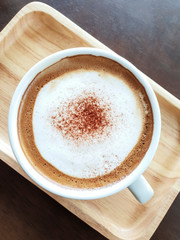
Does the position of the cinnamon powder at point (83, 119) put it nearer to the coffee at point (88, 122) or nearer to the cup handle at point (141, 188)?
the coffee at point (88, 122)

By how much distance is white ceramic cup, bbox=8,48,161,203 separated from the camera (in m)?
0.90

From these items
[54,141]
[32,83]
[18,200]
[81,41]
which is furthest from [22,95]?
[18,200]

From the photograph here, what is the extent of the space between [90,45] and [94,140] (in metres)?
0.36

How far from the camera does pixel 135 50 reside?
122cm

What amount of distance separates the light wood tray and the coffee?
0.14 metres

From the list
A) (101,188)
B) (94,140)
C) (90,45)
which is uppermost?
(90,45)

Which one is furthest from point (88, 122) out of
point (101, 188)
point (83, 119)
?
point (101, 188)

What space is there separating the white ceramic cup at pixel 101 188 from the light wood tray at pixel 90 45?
14cm

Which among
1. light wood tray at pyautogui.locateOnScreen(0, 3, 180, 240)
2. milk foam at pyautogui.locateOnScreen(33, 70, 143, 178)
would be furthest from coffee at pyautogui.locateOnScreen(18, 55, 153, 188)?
light wood tray at pyautogui.locateOnScreen(0, 3, 180, 240)

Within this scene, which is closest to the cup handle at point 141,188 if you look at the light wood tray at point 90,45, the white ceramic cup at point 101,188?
the white ceramic cup at point 101,188

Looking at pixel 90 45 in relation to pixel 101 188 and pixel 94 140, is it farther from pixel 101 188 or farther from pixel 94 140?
pixel 101 188

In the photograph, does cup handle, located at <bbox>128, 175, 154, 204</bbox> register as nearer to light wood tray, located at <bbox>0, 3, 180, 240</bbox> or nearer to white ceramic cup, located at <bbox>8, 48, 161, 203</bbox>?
white ceramic cup, located at <bbox>8, 48, 161, 203</bbox>

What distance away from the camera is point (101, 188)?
0.94 m

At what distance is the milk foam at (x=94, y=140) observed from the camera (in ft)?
2.99
